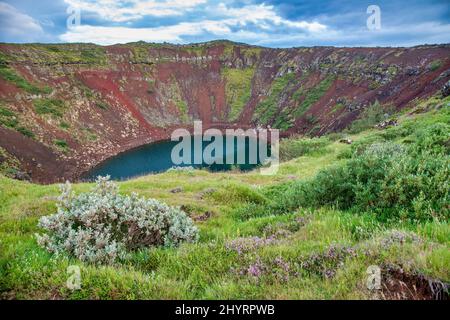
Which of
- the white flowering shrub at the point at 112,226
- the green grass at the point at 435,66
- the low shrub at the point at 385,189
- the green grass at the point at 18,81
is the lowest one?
the white flowering shrub at the point at 112,226

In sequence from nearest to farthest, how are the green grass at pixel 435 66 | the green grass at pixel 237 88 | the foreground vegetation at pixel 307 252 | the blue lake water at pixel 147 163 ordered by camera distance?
the foreground vegetation at pixel 307 252 → the blue lake water at pixel 147 163 → the green grass at pixel 435 66 → the green grass at pixel 237 88

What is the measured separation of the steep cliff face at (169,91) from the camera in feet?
254

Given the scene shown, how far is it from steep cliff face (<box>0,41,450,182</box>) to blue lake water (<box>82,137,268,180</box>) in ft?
11.8

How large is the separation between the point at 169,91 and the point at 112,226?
13574 centimetres

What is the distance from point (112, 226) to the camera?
25.0 feet

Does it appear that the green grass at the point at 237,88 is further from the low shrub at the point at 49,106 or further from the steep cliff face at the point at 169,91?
the low shrub at the point at 49,106

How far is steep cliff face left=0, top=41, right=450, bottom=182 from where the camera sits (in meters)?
77.4

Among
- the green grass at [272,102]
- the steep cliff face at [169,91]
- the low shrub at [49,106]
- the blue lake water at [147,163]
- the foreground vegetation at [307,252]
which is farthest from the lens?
the green grass at [272,102]

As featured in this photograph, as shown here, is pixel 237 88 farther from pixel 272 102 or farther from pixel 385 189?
pixel 385 189

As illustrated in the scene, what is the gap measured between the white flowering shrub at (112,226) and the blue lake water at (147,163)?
2068 inches

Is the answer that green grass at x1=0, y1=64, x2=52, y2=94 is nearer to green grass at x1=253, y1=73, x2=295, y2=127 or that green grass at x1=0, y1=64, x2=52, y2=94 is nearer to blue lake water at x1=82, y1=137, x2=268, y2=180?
blue lake water at x1=82, y1=137, x2=268, y2=180

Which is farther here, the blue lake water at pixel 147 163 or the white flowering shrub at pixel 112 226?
the blue lake water at pixel 147 163

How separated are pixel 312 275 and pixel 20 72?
106440 millimetres

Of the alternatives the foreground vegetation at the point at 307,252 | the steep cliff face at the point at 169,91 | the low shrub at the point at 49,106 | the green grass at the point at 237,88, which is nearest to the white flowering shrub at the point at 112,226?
the foreground vegetation at the point at 307,252
